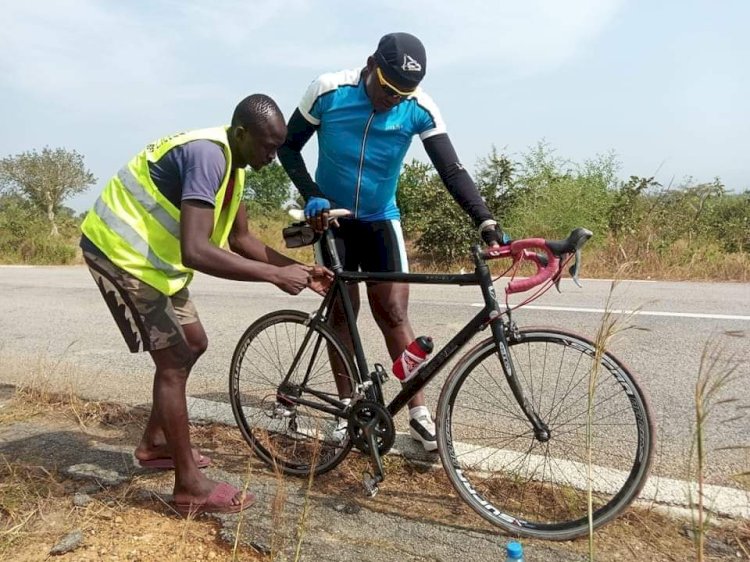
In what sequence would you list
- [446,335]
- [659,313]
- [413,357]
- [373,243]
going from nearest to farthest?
[413,357], [373,243], [446,335], [659,313]

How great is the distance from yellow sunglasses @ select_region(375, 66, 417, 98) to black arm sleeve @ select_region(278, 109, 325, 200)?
546 millimetres

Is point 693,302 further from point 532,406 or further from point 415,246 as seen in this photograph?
point 415,246

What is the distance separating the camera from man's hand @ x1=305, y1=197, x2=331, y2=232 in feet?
9.58

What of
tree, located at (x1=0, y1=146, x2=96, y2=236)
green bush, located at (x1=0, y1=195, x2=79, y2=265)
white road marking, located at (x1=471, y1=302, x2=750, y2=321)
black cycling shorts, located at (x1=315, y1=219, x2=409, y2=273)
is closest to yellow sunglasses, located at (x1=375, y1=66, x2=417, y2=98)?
black cycling shorts, located at (x1=315, y1=219, x2=409, y2=273)

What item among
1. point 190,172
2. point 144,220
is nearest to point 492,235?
point 190,172

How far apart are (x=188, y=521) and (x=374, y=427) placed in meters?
0.88

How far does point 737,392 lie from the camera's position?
394cm

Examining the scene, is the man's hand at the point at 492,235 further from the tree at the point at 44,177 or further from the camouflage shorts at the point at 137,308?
the tree at the point at 44,177

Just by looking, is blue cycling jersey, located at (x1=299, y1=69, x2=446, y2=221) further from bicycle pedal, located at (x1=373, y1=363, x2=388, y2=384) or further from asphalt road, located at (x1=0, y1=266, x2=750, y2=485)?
asphalt road, located at (x1=0, y1=266, x2=750, y2=485)

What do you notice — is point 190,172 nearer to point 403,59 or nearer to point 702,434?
point 403,59

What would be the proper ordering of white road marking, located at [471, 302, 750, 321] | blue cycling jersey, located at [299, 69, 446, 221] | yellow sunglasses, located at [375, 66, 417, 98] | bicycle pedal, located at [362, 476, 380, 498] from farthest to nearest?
white road marking, located at [471, 302, 750, 321] < blue cycling jersey, located at [299, 69, 446, 221] < yellow sunglasses, located at [375, 66, 417, 98] < bicycle pedal, located at [362, 476, 380, 498]

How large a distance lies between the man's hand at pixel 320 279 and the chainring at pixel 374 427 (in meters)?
0.57

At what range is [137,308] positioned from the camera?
8.29 ft

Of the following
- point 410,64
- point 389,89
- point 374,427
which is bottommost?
point 374,427
